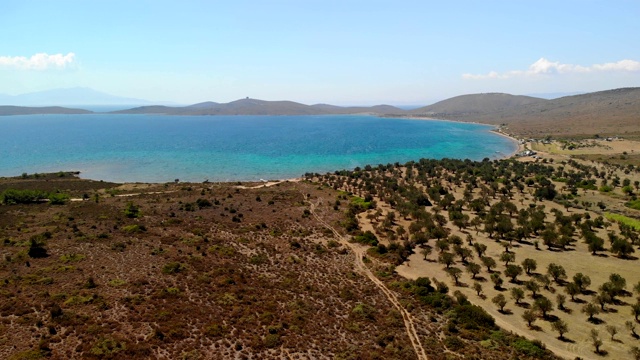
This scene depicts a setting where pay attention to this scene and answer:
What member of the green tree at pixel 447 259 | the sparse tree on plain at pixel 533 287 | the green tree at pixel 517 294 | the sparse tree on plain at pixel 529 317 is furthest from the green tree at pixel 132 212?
the sparse tree on plain at pixel 533 287

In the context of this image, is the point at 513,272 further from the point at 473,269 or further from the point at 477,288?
the point at 477,288

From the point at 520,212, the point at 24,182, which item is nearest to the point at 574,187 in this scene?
the point at 520,212

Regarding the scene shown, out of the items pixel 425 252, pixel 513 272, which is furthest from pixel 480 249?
pixel 425 252

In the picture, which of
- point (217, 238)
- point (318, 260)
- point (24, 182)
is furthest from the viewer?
point (24, 182)

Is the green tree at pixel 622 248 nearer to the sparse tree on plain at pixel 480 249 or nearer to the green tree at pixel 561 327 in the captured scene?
the sparse tree on plain at pixel 480 249

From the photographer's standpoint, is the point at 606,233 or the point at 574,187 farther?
the point at 574,187

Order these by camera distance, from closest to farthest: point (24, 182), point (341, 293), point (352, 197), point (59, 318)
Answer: point (59, 318) < point (341, 293) < point (352, 197) < point (24, 182)

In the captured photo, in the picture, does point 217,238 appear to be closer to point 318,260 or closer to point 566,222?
point 318,260

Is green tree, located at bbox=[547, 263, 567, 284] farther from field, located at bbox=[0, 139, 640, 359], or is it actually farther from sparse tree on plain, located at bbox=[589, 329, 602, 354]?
sparse tree on plain, located at bbox=[589, 329, 602, 354]
